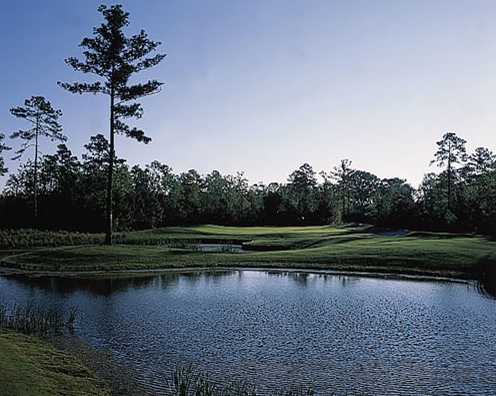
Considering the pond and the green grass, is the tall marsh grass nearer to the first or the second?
the pond

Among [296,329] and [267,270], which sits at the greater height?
[267,270]

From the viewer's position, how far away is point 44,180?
84625mm

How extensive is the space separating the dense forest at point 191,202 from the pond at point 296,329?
1396 inches

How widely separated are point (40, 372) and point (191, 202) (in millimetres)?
83559

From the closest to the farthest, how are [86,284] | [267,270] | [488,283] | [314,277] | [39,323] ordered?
1. [39,323]
2. [86,284]
3. [488,283]
4. [314,277]
5. [267,270]

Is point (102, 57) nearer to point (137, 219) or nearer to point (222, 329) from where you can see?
point (222, 329)

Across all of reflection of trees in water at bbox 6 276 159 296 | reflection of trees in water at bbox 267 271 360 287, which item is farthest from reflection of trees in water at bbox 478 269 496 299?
reflection of trees in water at bbox 6 276 159 296

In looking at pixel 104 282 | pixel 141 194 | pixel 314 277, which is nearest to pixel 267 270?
pixel 314 277

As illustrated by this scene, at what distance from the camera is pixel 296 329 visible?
16828mm

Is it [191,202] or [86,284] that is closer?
[86,284]

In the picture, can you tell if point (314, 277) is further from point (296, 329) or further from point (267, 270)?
point (296, 329)

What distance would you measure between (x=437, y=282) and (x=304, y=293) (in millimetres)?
8074

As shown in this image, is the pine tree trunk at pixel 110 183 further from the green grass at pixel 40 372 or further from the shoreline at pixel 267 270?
the green grass at pixel 40 372

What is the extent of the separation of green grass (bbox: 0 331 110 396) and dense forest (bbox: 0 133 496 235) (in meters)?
48.9
